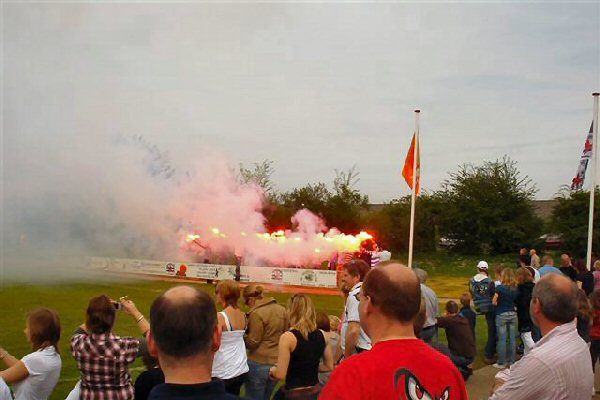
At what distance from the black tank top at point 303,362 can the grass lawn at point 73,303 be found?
14.8 ft

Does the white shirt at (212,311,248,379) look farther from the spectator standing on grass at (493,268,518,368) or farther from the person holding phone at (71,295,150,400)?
the spectator standing on grass at (493,268,518,368)

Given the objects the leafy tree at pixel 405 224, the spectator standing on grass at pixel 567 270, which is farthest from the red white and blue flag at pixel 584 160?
the leafy tree at pixel 405 224

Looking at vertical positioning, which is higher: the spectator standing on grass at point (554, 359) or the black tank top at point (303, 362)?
the spectator standing on grass at point (554, 359)

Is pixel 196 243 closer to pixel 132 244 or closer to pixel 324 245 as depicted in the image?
pixel 132 244

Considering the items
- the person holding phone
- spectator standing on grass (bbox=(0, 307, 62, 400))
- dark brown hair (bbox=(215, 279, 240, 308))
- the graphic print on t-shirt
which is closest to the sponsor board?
dark brown hair (bbox=(215, 279, 240, 308))

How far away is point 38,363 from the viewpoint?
473cm

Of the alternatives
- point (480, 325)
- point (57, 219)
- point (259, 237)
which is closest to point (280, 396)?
point (480, 325)

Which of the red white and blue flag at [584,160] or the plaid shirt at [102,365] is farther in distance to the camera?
the red white and blue flag at [584,160]

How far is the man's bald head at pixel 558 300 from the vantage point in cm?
374

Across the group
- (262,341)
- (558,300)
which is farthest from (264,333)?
(558,300)

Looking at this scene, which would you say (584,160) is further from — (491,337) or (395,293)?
(395,293)

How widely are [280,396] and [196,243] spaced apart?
98.9 ft

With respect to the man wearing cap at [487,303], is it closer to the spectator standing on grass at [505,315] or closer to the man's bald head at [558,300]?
the spectator standing on grass at [505,315]

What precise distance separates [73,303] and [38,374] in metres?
15.0
